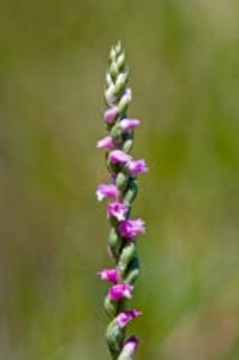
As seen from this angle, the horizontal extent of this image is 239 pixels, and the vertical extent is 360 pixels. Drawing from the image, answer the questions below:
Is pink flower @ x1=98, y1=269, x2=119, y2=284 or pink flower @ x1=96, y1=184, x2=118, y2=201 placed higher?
pink flower @ x1=96, y1=184, x2=118, y2=201

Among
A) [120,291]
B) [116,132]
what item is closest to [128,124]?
[116,132]

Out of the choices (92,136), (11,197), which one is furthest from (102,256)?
(92,136)

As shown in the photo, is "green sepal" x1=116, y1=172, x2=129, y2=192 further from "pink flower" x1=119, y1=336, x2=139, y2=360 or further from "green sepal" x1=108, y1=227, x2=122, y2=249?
"pink flower" x1=119, y1=336, x2=139, y2=360

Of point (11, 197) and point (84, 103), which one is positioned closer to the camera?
point (11, 197)

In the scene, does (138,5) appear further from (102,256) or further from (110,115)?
(110,115)

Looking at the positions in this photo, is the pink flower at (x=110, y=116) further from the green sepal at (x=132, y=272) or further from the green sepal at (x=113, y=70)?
the green sepal at (x=132, y=272)

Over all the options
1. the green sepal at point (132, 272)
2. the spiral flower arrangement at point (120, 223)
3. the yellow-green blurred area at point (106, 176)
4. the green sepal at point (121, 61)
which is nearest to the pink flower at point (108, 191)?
the spiral flower arrangement at point (120, 223)

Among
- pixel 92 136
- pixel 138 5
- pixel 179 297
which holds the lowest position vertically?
pixel 179 297

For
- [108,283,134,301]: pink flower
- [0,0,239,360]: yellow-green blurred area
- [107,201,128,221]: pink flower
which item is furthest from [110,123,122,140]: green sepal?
[0,0,239,360]: yellow-green blurred area
